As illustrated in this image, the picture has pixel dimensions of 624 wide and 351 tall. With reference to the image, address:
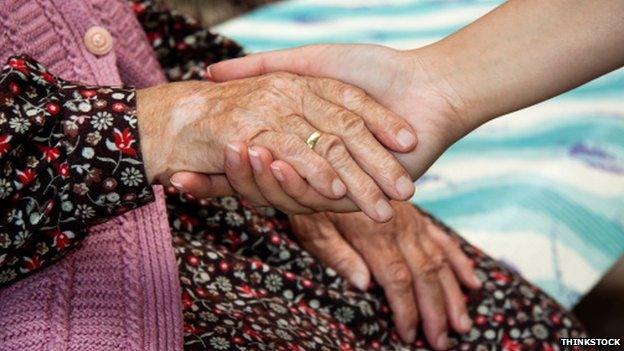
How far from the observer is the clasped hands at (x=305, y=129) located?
2.99 ft

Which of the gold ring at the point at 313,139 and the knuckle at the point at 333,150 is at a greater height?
the gold ring at the point at 313,139

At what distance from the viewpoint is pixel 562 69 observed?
98 cm

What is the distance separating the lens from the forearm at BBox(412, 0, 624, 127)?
0.97 meters

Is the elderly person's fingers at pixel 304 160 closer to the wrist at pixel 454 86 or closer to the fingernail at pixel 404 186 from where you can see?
the fingernail at pixel 404 186

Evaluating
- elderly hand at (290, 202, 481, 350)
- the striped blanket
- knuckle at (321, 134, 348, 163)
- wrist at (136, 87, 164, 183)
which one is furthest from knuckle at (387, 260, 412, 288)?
wrist at (136, 87, 164, 183)

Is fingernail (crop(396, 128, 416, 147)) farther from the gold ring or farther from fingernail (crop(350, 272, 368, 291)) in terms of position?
fingernail (crop(350, 272, 368, 291))

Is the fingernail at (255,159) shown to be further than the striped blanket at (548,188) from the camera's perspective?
No

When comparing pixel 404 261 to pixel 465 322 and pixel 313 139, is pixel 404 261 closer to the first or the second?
pixel 465 322

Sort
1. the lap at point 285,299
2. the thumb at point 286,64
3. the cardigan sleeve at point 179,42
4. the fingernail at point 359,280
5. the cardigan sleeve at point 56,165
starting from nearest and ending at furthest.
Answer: the cardigan sleeve at point 56,165 → the lap at point 285,299 → the thumb at point 286,64 → the fingernail at point 359,280 → the cardigan sleeve at point 179,42

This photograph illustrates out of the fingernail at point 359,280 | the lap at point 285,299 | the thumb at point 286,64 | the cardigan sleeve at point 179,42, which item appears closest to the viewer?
the lap at point 285,299

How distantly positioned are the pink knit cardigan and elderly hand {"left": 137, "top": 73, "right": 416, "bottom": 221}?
0.34 feet

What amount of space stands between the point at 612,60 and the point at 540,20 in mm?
95

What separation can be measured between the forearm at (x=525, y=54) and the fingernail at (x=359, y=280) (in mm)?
275

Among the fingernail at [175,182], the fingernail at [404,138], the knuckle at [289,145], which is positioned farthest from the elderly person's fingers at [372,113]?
the fingernail at [175,182]
